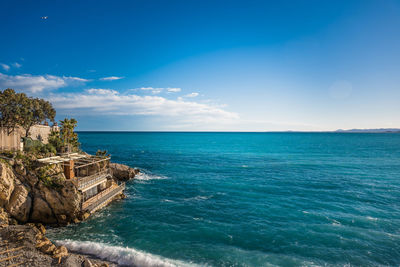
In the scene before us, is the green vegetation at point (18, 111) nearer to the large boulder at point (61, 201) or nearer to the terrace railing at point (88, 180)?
the large boulder at point (61, 201)

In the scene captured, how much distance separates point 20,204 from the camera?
24453 mm

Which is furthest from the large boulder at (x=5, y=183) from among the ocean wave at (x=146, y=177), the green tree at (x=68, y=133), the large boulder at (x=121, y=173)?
the ocean wave at (x=146, y=177)

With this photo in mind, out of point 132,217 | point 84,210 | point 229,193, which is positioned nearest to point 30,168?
point 84,210

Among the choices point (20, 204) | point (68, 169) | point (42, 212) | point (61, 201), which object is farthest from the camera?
point (68, 169)

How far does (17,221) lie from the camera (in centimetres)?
2406

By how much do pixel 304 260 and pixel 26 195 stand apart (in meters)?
32.5

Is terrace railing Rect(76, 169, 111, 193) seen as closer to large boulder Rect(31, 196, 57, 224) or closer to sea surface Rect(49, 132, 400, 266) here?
large boulder Rect(31, 196, 57, 224)

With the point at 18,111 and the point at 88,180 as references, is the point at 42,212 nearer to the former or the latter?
the point at 88,180

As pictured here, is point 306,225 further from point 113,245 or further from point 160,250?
point 113,245

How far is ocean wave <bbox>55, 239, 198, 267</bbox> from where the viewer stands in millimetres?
19203

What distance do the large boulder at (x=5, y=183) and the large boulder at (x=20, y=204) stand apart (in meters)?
0.47

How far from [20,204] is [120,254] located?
1472cm

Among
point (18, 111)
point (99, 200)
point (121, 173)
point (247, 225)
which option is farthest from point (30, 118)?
point (247, 225)

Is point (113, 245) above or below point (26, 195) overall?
below
